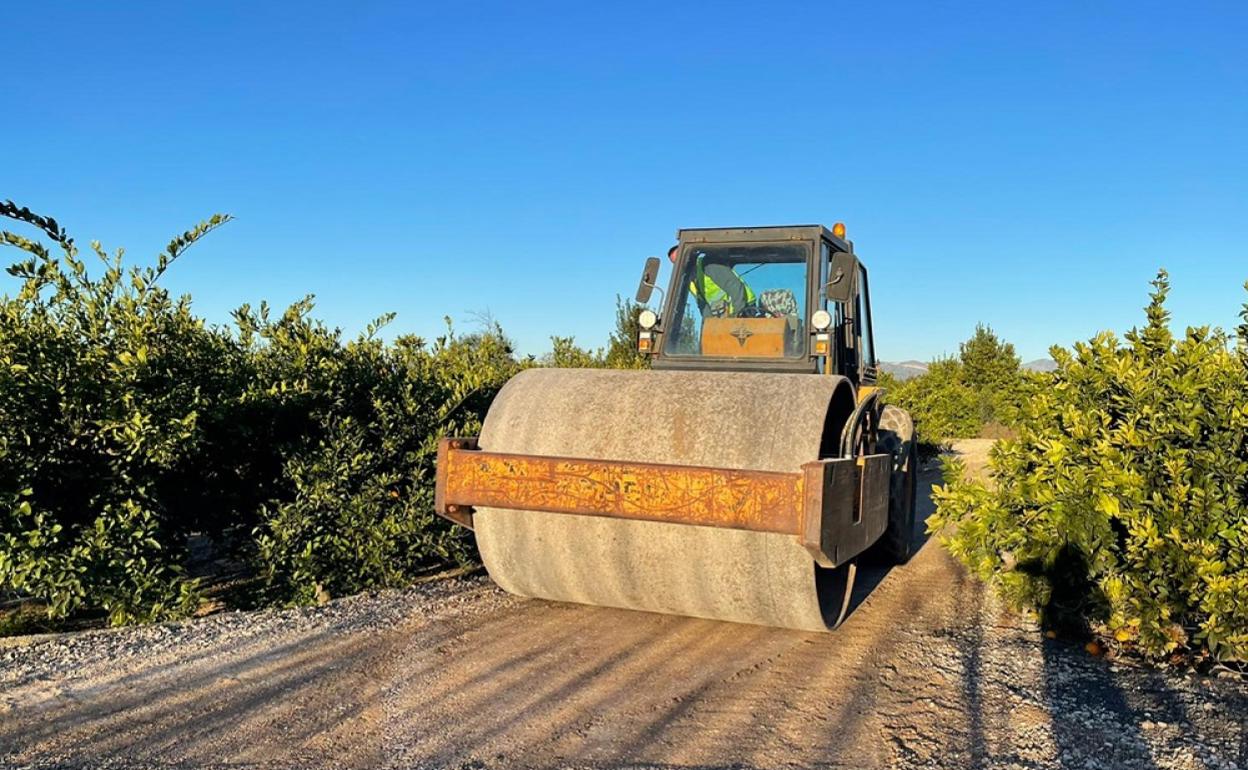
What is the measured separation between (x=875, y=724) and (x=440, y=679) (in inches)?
77.2

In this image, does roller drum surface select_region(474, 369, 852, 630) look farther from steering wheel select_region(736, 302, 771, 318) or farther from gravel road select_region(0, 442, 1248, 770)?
steering wheel select_region(736, 302, 771, 318)

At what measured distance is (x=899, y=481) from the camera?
23.7ft

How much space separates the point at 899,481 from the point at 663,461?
340 cm

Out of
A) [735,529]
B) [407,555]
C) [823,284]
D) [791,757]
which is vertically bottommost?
[791,757]

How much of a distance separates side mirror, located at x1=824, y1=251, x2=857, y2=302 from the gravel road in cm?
207

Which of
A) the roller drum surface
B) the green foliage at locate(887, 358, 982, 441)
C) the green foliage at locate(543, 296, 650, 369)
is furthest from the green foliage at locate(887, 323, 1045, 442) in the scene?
the roller drum surface

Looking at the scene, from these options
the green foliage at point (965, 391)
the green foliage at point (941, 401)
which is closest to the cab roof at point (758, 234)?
the green foliage at point (965, 391)

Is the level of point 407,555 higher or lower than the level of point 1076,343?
lower

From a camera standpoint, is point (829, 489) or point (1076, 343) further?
point (1076, 343)

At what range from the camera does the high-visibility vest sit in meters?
6.61

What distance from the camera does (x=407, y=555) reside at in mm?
6293

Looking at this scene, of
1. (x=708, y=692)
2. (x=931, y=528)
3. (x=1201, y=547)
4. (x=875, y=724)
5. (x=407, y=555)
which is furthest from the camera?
(x=407, y=555)

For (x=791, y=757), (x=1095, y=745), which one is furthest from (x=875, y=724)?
(x=1095, y=745)

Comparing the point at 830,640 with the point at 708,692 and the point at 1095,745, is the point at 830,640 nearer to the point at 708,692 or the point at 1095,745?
the point at 708,692
